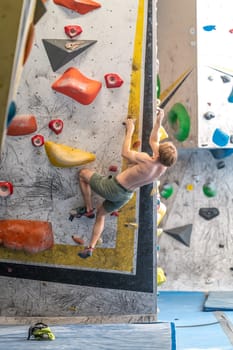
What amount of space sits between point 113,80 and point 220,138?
1.67 meters

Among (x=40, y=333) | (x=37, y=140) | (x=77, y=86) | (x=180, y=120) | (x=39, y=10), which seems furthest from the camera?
(x=180, y=120)

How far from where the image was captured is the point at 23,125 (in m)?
4.98

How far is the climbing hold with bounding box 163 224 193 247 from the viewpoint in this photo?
701 cm

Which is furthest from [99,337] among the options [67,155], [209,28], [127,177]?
[209,28]

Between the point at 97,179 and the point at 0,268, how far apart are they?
1044 millimetres

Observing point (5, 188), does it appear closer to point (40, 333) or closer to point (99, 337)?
point (40, 333)

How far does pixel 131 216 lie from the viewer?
5.11 metres

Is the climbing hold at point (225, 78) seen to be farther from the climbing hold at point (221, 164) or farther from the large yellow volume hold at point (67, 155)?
the large yellow volume hold at point (67, 155)

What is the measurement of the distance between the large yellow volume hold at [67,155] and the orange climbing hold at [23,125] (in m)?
0.16

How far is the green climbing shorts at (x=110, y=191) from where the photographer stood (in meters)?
4.79

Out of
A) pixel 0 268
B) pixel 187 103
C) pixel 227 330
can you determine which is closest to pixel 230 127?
pixel 187 103

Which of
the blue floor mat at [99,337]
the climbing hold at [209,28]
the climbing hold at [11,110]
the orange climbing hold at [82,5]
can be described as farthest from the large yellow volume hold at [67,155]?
the climbing hold at [11,110]

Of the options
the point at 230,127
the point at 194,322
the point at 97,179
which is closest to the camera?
the point at 97,179

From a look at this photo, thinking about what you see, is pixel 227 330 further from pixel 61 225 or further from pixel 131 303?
pixel 61 225
